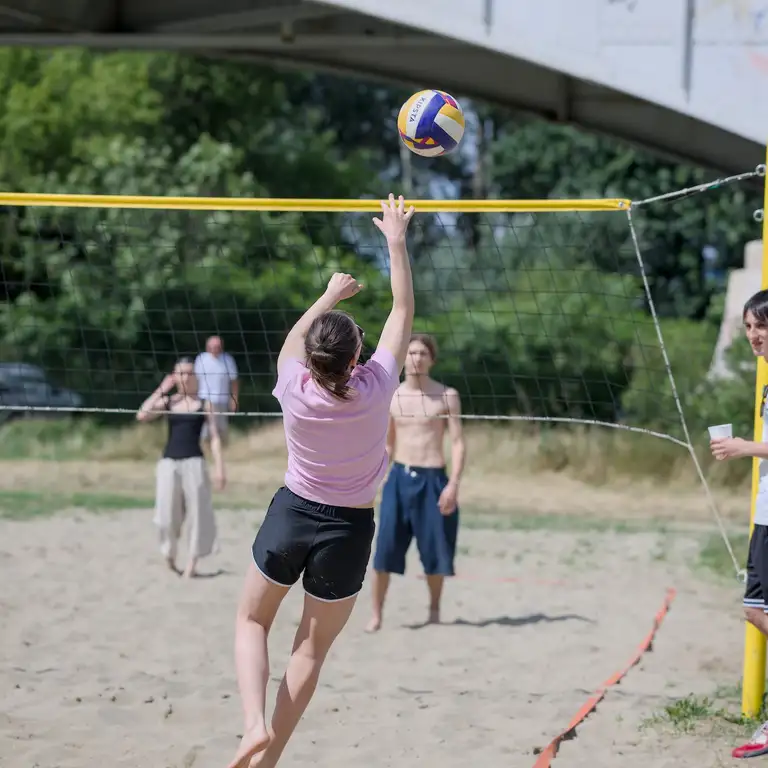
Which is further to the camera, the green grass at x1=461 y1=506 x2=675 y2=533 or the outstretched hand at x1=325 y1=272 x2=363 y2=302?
the green grass at x1=461 y1=506 x2=675 y2=533

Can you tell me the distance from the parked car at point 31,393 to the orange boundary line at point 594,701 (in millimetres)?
11919

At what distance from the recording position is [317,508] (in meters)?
3.79

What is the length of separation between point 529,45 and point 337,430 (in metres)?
4.64

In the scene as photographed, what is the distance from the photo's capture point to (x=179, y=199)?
5199 millimetres

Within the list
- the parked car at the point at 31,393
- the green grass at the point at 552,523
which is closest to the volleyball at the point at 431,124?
the green grass at the point at 552,523

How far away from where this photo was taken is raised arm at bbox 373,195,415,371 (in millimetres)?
3881

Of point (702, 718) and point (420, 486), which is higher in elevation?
point (420, 486)

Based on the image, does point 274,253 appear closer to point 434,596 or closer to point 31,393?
point 31,393

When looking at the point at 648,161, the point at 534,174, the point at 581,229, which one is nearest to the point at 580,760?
the point at 581,229

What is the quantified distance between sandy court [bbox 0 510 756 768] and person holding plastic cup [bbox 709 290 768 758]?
0.61 ft

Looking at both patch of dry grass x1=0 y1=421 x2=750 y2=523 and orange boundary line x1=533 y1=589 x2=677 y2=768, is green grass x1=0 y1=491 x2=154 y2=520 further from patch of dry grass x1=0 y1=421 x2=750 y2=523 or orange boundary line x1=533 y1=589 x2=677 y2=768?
orange boundary line x1=533 y1=589 x2=677 y2=768

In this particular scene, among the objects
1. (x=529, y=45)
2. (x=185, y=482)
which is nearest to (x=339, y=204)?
(x=529, y=45)

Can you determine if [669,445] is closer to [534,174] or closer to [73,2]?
[73,2]

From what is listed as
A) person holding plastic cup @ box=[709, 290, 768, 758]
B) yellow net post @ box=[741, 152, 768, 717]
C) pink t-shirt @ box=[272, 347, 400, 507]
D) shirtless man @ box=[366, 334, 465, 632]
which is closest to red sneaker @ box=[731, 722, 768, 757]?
person holding plastic cup @ box=[709, 290, 768, 758]
